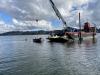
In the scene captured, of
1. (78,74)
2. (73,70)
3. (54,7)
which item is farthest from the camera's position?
(54,7)

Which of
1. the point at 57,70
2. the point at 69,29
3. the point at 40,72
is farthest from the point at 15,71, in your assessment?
the point at 69,29

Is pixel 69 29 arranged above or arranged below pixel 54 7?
below

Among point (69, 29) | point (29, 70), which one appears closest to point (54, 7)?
point (69, 29)

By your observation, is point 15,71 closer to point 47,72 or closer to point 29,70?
point 29,70

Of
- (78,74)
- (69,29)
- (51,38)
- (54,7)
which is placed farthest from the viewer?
(69,29)

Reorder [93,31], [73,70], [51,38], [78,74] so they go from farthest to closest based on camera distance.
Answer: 1. [93,31]
2. [51,38]
3. [73,70]
4. [78,74]

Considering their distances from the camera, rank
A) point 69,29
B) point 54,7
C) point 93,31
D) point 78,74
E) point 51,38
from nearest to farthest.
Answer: point 78,74 → point 51,38 → point 54,7 → point 69,29 → point 93,31

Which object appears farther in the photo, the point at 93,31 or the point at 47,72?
the point at 93,31

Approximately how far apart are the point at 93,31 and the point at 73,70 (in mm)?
138238

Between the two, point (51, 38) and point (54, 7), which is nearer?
point (51, 38)

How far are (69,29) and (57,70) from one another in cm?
11232

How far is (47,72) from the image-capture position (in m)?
28.0

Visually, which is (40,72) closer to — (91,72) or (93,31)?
(91,72)

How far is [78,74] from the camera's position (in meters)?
26.9
